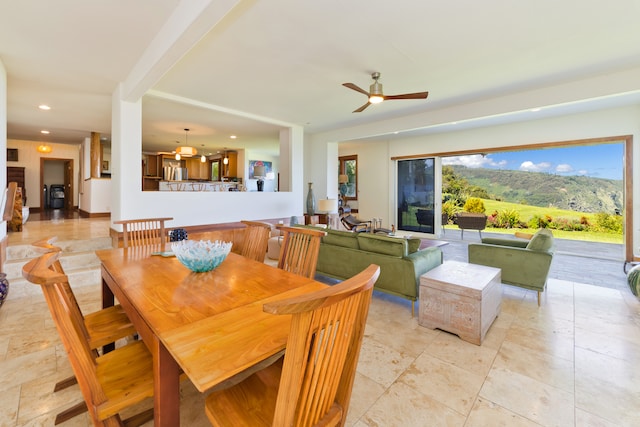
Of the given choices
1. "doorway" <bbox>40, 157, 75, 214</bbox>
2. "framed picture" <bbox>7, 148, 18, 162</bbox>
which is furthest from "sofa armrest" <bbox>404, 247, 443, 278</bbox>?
"framed picture" <bbox>7, 148, 18, 162</bbox>

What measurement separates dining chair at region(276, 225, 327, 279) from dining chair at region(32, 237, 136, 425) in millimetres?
1026

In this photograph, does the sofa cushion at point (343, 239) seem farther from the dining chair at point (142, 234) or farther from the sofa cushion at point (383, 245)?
the dining chair at point (142, 234)

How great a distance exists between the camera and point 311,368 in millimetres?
819

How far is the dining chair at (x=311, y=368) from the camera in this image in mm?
711

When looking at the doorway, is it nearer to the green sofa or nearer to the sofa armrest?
the green sofa

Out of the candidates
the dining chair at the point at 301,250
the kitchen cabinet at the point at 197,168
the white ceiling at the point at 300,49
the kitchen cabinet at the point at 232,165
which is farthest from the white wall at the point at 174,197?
the kitchen cabinet at the point at 197,168

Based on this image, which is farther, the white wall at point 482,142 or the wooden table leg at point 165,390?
the white wall at point 482,142

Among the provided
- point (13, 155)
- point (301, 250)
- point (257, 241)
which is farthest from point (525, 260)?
point (13, 155)

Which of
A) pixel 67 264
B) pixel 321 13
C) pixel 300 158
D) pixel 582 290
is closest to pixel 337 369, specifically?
pixel 321 13

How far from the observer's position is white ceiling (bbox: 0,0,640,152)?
2.35 metres

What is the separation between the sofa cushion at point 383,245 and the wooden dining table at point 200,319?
1508 millimetres

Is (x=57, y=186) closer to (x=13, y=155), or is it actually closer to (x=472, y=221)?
(x=13, y=155)

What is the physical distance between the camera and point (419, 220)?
7746 millimetres

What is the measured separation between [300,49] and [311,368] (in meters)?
3.08
